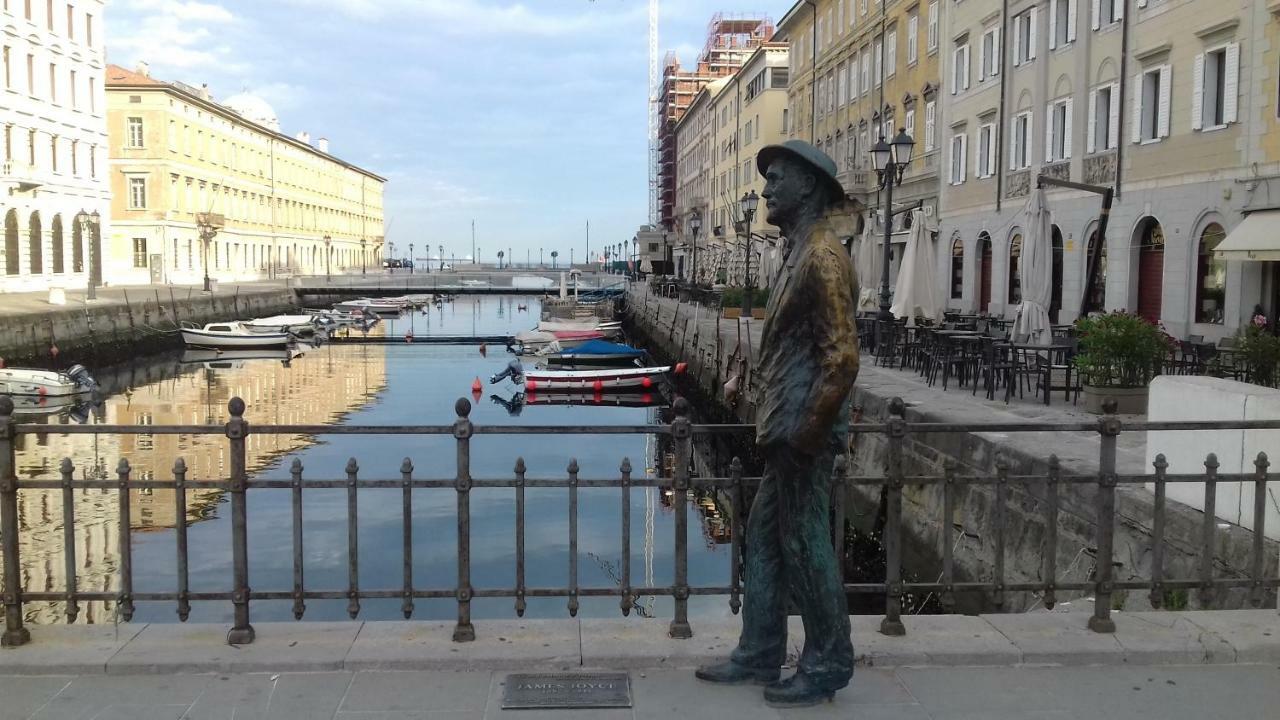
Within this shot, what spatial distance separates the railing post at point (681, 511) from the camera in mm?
5086

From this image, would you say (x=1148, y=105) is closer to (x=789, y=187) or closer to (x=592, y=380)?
(x=592, y=380)

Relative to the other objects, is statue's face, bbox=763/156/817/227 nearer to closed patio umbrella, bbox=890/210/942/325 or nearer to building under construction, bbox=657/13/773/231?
closed patio umbrella, bbox=890/210/942/325

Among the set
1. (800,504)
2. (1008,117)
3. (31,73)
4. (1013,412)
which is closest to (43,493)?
(1013,412)

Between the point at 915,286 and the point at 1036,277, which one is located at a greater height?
the point at 1036,277

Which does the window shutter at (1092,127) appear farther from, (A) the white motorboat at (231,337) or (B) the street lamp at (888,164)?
(A) the white motorboat at (231,337)

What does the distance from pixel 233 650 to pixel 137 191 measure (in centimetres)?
7281

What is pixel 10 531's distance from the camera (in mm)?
5109

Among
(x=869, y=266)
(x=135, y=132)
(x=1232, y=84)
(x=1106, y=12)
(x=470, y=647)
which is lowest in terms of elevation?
(x=470, y=647)

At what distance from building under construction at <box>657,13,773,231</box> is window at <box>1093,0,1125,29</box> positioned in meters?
89.0

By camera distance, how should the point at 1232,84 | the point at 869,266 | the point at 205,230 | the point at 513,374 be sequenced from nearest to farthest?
the point at 1232,84 → the point at 869,266 → the point at 513,374 → the point at 205,230

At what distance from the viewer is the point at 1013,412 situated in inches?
553

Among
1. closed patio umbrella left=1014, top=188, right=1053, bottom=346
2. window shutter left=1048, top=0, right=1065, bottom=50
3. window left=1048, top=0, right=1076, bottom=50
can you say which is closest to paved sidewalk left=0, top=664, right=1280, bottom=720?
closed patio umbrella left=1014, top=188, right=1053, bottom=346

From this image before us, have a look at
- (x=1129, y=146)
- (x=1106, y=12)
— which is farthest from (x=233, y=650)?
(x=1106, y=12)

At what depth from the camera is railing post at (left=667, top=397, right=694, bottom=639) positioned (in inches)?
200
